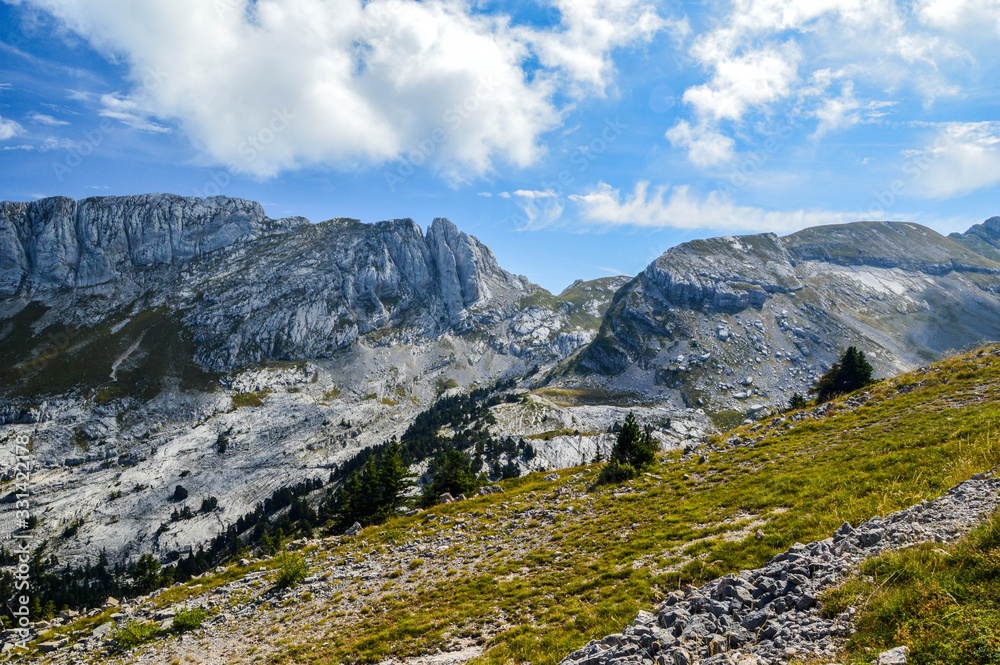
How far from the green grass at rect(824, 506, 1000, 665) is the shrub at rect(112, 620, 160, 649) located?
89.8 feet

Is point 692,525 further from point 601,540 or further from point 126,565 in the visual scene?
point 126,565

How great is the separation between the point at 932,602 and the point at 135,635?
2903 cm

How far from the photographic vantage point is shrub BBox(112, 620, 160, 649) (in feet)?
61.6

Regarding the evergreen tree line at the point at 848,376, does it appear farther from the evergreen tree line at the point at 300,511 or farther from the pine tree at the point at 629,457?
the evergreen tree line at the point at 300,511

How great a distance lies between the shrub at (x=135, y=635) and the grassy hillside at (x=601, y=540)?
5.46 ft

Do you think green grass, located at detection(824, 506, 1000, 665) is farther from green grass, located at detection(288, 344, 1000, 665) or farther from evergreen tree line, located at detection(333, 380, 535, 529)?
evergreen tree line, located at detection(333, 380, 535, 529)

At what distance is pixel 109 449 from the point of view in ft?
601

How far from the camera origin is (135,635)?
1881 cm

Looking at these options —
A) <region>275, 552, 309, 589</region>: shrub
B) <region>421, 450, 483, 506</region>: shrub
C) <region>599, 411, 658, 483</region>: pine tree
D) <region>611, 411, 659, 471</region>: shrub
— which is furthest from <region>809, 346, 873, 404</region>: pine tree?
→ <region>275, 552, 309, 589</region>: shrub

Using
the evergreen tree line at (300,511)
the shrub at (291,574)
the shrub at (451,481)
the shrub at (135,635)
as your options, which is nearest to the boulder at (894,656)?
the shrub at (291,574)

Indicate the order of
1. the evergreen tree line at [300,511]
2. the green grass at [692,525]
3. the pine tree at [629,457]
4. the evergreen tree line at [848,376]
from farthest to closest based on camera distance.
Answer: the evergreen tree line at [848,376] → the evergreen tree line at [300,511] → the pine tree at [629,457] → the green grass at [692,525]

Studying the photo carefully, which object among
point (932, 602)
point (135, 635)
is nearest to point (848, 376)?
point (932, 602)

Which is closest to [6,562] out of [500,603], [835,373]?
[500,603]

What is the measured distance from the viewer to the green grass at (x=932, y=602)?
4723 mm
